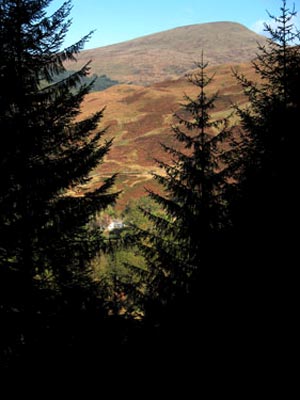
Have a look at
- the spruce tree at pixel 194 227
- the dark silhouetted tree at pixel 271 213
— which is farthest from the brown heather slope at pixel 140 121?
the dark silhouetted tree at pixel 271 213

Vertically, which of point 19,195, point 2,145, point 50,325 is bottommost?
point 50,325

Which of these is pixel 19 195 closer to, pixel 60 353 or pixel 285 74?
pixel 60 353

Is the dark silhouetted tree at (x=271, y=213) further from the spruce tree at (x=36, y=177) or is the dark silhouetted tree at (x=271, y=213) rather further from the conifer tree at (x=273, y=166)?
the spruce tree at (x=36, y=177)

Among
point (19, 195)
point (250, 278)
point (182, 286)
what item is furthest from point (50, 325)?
point (250, 278)

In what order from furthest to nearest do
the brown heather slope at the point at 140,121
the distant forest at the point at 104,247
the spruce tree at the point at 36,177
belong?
the brown heather slope at the point at 140,121
the spruce tree at the point at 36,177
the distant forest at the point at 104,247

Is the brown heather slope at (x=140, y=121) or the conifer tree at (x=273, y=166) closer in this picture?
the conifer tree at (x=273, y=166)
